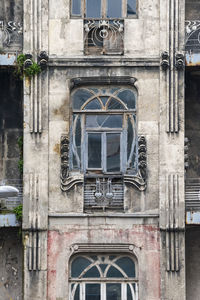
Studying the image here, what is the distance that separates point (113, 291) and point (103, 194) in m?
2.75

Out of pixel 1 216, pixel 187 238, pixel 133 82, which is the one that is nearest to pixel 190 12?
pixel 133 82

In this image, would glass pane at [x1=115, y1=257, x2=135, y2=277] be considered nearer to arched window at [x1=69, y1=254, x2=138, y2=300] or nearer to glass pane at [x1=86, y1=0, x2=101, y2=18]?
arched window at [x1=69, y1=254, x2=138, y2=300]

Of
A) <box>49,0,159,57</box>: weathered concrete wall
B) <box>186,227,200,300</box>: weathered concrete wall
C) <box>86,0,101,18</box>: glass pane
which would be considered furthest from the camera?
<box>86,0,101,18</box>: glass pane

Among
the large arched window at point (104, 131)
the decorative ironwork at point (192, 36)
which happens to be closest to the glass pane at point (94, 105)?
the large arched window at point (104, 131)


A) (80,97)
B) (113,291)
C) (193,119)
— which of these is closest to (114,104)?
(80,97)

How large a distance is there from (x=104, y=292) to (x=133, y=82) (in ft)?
19.8

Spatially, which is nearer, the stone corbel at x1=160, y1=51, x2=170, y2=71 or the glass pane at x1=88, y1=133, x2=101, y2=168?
the stone corbel at x1=160, y1=51, x2=170, y2=71

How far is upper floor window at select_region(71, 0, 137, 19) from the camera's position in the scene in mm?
24734

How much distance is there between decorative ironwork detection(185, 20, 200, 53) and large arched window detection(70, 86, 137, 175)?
213 centimetres

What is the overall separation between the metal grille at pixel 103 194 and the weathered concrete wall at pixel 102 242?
0.43 meters

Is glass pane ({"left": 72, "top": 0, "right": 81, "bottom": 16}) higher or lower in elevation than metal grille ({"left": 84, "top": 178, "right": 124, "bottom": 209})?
higher

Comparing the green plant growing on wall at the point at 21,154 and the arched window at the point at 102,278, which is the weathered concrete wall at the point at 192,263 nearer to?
the arched window at the point at 102,278

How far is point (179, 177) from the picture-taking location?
23.9 m

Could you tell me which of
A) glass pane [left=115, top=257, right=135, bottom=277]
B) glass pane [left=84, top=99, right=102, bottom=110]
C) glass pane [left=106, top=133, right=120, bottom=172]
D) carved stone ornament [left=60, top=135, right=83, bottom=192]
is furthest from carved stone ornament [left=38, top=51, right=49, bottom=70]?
glass pane [left=115, top=257, right=135, bottom=277]
